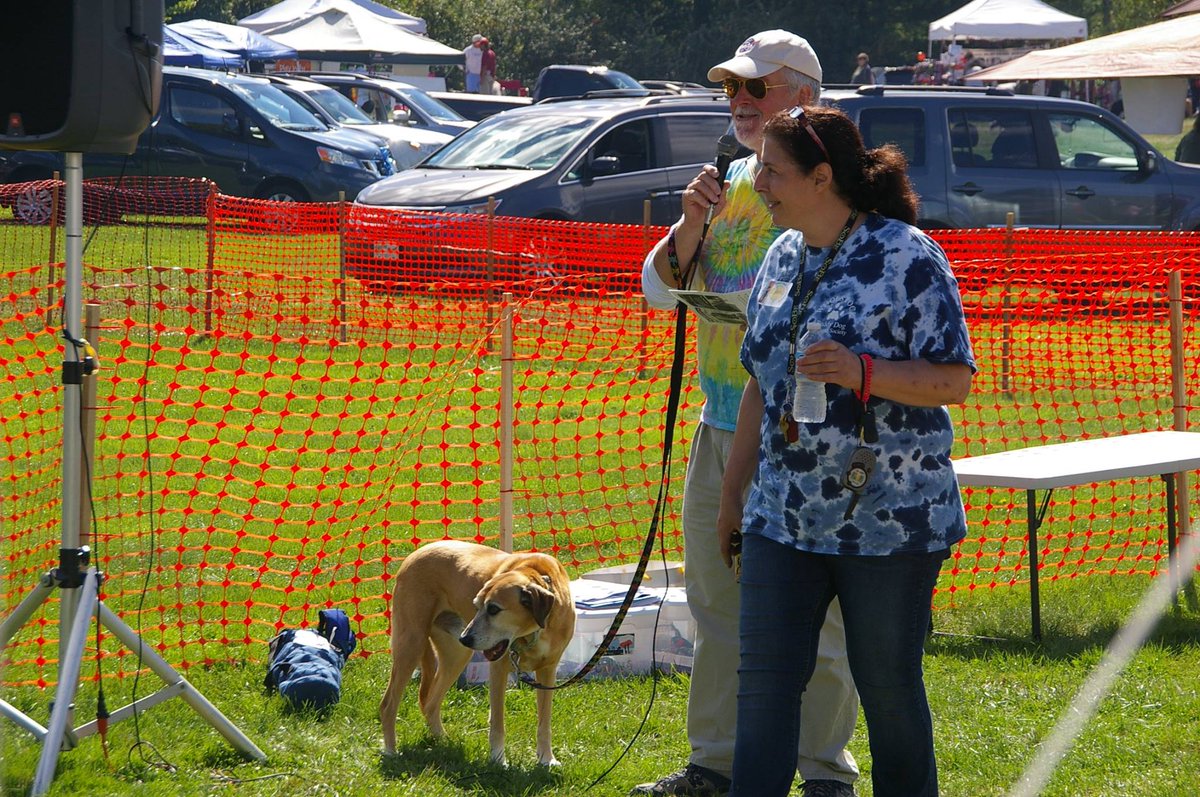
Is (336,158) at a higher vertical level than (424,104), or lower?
lower

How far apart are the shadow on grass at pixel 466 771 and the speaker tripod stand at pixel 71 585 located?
611 millimetres

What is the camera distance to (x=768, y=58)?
3.84 m

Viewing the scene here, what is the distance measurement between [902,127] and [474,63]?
22.5 m

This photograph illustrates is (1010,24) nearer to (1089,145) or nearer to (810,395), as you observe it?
(1089,145)

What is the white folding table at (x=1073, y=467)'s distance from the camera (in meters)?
5.46

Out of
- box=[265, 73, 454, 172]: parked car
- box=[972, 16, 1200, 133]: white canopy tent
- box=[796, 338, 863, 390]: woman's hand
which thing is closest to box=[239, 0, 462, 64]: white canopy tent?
box=[265, 73, 454, 172]: parked car

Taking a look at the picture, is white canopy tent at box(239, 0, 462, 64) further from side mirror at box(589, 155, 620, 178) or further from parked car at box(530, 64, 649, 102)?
side mirror at box(589, 155, 620, 178)

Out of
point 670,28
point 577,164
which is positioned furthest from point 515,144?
point 670,28

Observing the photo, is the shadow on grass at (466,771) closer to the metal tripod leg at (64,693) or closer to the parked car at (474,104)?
the metal tripod leg at (64,693)

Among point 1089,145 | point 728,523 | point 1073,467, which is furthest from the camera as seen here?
point 1089,145

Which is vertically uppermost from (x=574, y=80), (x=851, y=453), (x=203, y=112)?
(x=574, y=80)

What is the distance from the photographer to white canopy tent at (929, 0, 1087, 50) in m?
32.1

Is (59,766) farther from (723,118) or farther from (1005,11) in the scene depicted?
(1005,11)

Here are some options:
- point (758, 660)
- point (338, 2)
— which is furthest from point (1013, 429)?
point (338, 2)
